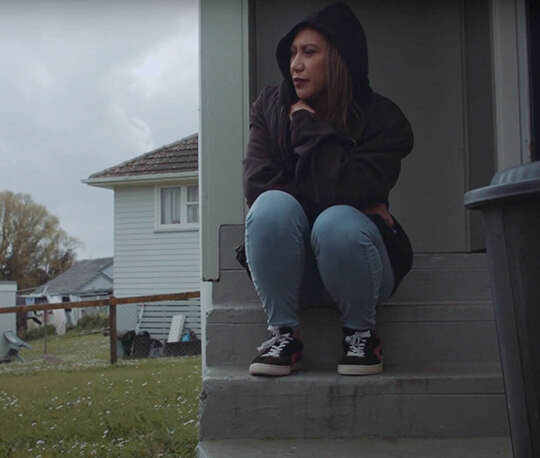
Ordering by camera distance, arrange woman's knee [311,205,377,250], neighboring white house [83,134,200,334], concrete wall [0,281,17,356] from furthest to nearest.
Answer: neighboring white house [83,134,200,334]
concrete wall [0,281,17,356]
woman's knee [311,205,377,250]

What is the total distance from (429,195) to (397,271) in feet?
2.87

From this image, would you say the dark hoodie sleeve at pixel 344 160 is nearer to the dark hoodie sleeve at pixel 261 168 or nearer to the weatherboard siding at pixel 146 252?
the dark hoodie sleeve at pixel 261 168

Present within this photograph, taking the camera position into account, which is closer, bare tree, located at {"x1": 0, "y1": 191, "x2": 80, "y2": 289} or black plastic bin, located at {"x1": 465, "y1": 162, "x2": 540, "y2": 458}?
black plastic bin, located at {"x1": 465, "y1": 162, "x2": 540, "y2": 458}

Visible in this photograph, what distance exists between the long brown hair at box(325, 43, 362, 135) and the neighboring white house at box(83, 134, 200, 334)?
10.2 m

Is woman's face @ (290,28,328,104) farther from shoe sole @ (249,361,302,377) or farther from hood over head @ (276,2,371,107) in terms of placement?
shoe sole @ (249,361,302,377)

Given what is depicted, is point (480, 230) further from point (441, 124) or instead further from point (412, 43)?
point (412, 43)

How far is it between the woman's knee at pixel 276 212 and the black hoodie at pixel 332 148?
0.25ft

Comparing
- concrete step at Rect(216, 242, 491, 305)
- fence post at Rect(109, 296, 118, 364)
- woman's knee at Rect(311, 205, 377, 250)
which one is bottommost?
fence post at Rect(109, 296, 118, 364)

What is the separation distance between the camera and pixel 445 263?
2299 mm

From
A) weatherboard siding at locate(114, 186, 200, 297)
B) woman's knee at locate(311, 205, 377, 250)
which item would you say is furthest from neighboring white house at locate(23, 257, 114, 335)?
woman's knee at locate(311, 205, 377, 250)

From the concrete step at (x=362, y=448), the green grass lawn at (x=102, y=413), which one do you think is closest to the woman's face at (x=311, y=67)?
the concrete step at (x=362, y=448)

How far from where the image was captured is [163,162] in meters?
12.7

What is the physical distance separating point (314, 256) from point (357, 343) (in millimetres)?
256

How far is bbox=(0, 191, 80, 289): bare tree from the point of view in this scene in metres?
27.1
